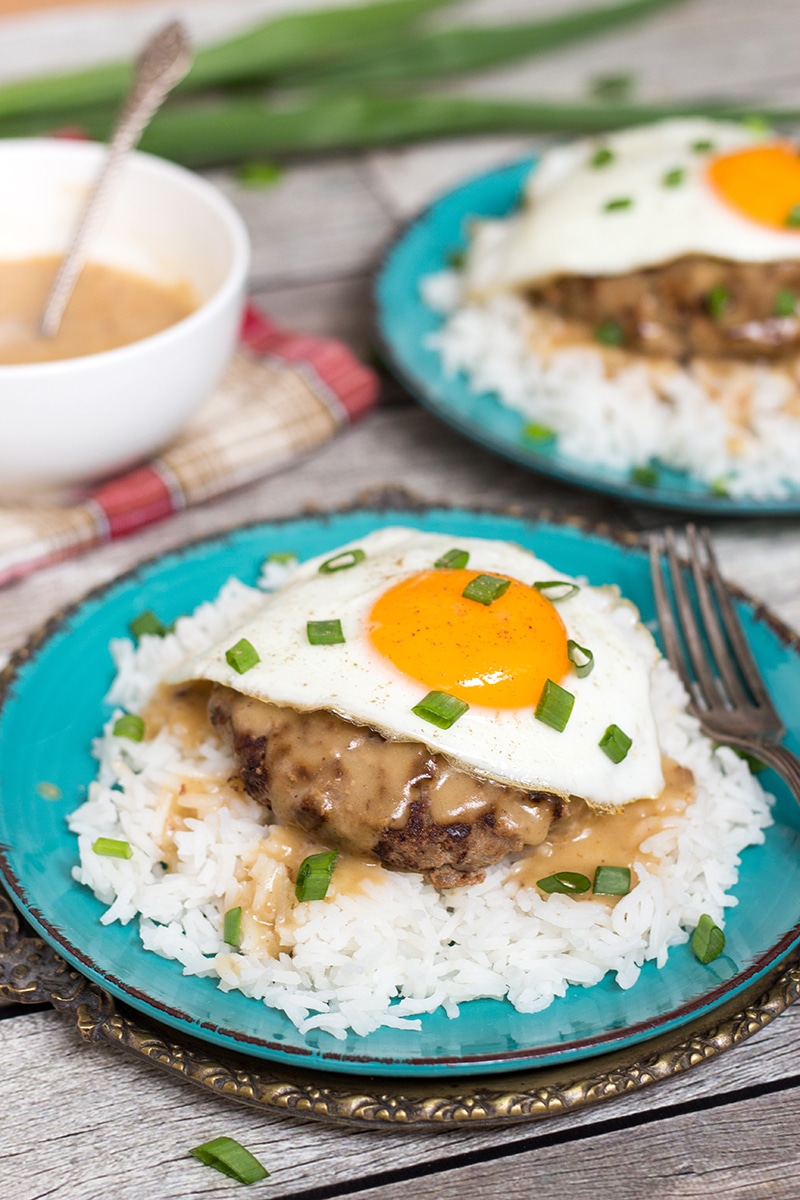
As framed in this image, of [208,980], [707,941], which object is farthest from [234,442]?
[707,941]

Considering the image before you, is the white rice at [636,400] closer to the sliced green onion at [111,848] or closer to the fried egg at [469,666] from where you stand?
the fried egg at [469,666]

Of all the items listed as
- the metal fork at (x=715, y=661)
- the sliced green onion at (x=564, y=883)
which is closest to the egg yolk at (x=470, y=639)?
the sliced green onion at (x=564, y=883)

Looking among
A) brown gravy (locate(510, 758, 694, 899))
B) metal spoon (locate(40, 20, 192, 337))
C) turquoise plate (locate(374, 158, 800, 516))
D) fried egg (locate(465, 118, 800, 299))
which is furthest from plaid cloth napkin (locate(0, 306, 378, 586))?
brown gravy (locate(510, 758, 694, 899))

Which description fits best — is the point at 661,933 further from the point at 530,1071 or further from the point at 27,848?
the point at 27,848

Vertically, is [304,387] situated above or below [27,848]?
below

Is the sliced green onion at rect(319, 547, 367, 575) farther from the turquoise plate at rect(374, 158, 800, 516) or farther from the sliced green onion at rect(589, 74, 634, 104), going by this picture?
the sliced green onion at rect(589, 74, 634, 104)

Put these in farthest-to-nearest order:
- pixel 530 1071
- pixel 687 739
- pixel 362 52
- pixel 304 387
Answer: pixel 362 52 → pixel 304 387 → pixel 687 739 → pixel 530 1071

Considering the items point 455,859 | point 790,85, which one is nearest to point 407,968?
point 455,859

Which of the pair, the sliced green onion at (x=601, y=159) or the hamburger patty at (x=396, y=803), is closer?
the hamburger patty at (x=396, y=803)
